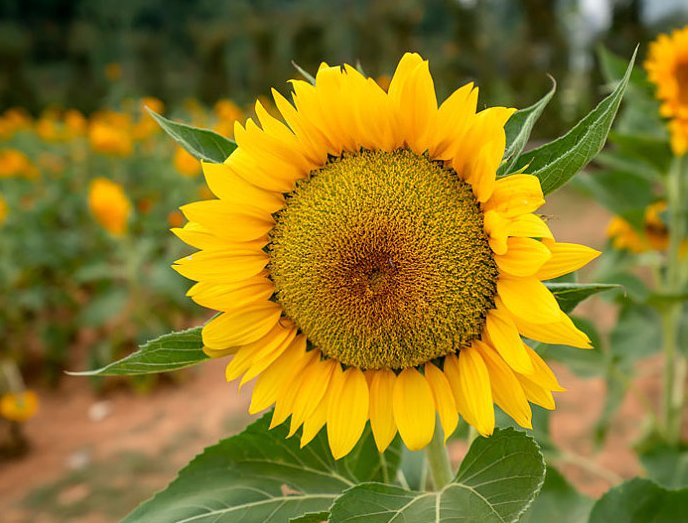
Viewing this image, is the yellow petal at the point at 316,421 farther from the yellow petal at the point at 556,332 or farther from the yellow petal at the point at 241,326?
the yellow petal at the point at 556,332

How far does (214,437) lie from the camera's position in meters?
2.94

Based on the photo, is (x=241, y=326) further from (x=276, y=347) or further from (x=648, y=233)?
(x=648, y=233)

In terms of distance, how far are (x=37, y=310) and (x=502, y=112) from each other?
3.64 meters

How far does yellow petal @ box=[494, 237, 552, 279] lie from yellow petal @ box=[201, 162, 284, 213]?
283mm

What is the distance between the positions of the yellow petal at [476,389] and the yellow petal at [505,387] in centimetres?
1

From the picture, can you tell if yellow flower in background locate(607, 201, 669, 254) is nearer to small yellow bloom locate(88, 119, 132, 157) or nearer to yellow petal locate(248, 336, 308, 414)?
yellow petal locate(248, 336, 308, 414)

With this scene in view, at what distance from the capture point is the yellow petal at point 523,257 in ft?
2.01

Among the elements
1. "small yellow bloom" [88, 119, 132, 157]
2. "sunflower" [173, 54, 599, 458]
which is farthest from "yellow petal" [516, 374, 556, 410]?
"small yellow bloom" [88, 119, 132, 157]

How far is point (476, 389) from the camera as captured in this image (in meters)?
0.68

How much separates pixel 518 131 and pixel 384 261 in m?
0.23

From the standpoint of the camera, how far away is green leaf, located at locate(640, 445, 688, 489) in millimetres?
1530

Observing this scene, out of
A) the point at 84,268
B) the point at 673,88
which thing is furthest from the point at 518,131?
the point at 84,268

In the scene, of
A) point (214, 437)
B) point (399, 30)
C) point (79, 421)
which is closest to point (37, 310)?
point (79, 421)

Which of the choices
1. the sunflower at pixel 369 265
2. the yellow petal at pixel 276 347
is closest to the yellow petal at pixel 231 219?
the sunflower at pixel 369 265
